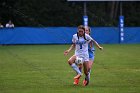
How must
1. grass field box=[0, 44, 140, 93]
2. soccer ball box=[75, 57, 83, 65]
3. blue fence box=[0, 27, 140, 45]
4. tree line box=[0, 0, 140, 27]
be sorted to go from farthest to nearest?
tree line box=[0, 0, 140, 27]
blue fence box=[0, 27, 140, 45]
soccer ball box=[75, 57, 83, 65]
grass field box=[0, 44, 140, 93]

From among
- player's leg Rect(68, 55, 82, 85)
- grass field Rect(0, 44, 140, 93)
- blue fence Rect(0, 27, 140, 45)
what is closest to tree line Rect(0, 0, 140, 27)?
blue fence Rect(0, 27, 140, 45)

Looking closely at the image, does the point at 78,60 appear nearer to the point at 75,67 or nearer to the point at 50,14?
the point at 75,67

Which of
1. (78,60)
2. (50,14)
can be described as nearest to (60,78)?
(78,60)

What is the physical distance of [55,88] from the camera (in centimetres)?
1641

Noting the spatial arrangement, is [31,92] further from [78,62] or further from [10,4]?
[10,4]

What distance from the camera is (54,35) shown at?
48125 mm

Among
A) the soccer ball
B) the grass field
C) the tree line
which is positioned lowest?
the tree line

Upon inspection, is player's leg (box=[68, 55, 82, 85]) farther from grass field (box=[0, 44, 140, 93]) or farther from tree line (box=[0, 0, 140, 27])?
tree line (box=[0, 0, 140, 27])

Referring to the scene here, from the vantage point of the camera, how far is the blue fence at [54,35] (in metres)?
47.2

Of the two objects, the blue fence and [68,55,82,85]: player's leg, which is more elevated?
[68,55,82,85]: player's leg

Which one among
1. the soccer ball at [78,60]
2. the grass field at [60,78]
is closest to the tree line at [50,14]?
the grass field at [60,78]

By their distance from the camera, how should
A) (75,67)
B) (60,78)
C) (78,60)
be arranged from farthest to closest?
(60,78), (75,67), (78,60)

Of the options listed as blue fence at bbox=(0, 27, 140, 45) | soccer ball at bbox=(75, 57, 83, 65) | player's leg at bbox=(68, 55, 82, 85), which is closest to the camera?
soccer ball at bbox=(75, 57, 83, 65)

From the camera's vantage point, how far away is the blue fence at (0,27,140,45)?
155 ft
